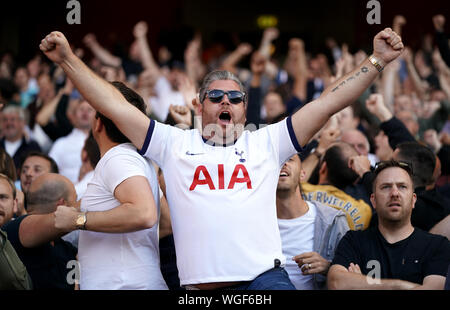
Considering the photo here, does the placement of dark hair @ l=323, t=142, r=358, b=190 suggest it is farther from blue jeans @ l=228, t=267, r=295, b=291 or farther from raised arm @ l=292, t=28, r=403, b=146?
blue jeans @ l=228, t=267, r=295, b=291

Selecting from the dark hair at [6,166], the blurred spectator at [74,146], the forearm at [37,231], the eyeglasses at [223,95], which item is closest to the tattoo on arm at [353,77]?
the eyeglasses at [223,95]

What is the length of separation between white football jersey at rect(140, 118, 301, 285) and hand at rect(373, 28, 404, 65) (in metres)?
0.63

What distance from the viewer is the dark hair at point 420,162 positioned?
5.44m

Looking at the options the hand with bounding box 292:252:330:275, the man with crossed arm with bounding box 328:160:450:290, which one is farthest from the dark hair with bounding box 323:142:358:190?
the hand with bounding box 292:252:330:275

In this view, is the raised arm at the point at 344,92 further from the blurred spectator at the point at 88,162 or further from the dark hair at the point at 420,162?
the blurred spectator at the point at 88,162

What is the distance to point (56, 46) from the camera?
3.91m

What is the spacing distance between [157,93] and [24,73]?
2.52 meters

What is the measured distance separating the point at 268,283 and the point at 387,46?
145 centimetres

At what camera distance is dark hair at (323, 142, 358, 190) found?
5895 mm

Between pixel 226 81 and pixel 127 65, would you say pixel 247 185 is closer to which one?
pixel 226 81

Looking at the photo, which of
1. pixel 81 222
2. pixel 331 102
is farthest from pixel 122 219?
pixel 331 102

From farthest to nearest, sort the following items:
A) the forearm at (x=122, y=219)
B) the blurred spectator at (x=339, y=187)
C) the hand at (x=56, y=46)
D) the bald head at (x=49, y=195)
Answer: the blurred spectator at (x=339, y=187) → the bald head at (x=49, y=195) → the hand at (x=56, y=46) → the forearm at (x=122, y=219)

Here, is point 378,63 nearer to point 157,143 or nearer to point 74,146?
point 157,143

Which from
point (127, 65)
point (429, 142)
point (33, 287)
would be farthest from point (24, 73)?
point (33, 287)
